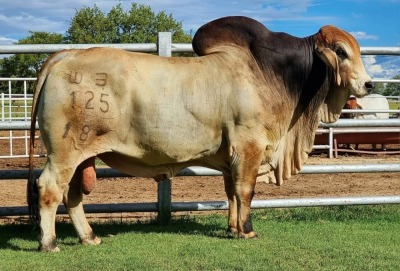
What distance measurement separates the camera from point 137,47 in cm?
727

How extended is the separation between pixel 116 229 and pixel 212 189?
4238 millimetres

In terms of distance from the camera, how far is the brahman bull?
19.7 ft

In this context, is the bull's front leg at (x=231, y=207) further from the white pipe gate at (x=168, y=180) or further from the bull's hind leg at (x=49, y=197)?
the bull's hind leg at (x=49, y=197)

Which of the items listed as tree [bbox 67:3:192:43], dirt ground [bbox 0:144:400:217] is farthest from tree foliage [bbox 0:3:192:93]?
dirt ground [bbox 0:144:400:217]

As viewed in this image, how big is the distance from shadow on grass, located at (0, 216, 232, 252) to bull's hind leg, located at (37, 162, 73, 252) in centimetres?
41

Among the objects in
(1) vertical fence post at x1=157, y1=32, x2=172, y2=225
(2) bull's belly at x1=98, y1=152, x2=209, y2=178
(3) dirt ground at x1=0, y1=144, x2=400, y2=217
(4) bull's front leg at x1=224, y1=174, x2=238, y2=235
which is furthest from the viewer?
(3) dirt ground at x1=0, y1=144, x2=400, y2=217

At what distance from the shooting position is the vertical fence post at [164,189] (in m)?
7.33

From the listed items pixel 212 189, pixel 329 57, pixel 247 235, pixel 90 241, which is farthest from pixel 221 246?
pixel 212 189

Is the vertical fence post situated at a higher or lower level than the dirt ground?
higher

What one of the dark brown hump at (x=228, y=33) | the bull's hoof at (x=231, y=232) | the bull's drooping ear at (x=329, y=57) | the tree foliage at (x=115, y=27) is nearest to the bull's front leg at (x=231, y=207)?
the bull's hoof at (x=231, y=232)

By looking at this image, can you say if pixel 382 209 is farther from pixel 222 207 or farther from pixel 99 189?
pixel 99 189

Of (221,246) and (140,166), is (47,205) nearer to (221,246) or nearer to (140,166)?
(140,166)

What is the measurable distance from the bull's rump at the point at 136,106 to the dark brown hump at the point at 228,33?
1.16 feet

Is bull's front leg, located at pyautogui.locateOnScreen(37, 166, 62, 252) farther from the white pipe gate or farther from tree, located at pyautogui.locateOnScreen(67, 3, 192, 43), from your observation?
tree, located at pyautogui.locateOnScreen(67, 3, 192, 43)
